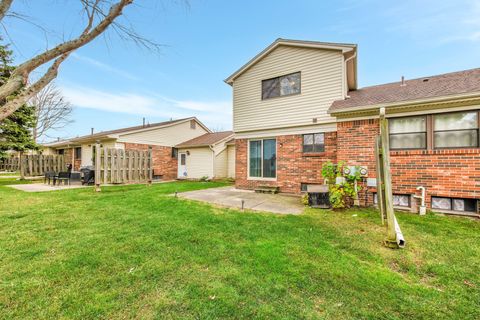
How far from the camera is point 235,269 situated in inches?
114

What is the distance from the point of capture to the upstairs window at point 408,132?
6.10m

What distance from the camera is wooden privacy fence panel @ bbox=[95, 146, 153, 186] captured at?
1046 centimetres

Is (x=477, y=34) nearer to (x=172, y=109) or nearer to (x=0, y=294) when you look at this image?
(x=0, y=294)

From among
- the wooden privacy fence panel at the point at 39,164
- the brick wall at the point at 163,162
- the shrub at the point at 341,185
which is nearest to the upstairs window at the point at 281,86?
the shrub at the point at 341,185

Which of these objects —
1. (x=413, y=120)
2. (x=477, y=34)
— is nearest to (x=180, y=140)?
(x=413, y=120)

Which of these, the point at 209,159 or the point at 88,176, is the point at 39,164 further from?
the point at 209,159

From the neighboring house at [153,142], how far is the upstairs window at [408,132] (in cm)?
1507

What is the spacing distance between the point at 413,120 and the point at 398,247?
4424 mm

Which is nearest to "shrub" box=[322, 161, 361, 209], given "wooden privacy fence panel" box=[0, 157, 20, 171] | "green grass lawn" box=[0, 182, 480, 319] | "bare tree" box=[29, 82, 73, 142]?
"green grass lawn" box=[0, 182, 480, 319]

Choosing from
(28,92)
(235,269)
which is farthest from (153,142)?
(235,269)

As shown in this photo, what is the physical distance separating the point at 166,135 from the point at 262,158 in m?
10.7

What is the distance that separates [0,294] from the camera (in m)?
2.33

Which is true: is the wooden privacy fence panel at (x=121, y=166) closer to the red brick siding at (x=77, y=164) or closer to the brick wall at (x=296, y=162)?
the brick wall at (x=296, y=162)

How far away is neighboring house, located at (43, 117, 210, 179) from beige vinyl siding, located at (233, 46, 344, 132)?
9.01 meters
